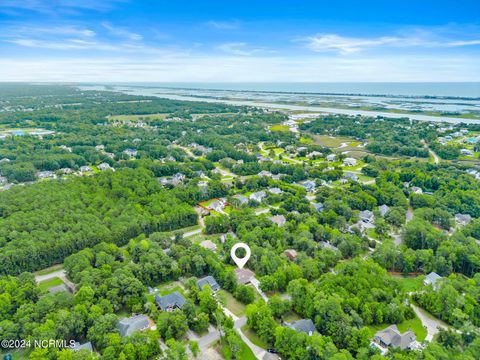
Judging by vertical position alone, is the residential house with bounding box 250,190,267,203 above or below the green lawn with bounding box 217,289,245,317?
above

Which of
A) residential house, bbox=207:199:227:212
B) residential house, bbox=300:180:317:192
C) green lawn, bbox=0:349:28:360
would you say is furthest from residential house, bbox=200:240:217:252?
residential house, bbox=300:180:317:192

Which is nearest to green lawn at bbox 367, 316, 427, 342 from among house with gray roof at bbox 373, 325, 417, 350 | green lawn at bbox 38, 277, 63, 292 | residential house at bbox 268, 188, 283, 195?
house with gray roof at bbox 373, 325, 417, 350

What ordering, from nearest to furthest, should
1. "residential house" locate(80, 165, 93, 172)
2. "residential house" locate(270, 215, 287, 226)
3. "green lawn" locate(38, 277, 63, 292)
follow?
"green lawn" locate(38, 277, 63, 292)
"residential house" locate(270, 215, 287, 226)
"residential house" locate(80, 165, 93, 172)

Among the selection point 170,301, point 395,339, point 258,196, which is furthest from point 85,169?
point 395,339

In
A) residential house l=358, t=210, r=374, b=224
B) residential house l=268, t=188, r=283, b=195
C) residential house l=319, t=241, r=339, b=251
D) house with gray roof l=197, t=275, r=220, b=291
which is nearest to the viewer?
house with gray roof l=197, t=275, r=220, b=291

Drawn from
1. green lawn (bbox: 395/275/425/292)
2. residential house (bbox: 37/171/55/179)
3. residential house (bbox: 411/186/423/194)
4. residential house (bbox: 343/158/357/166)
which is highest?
residential house (bbox: 343/158/357/166)

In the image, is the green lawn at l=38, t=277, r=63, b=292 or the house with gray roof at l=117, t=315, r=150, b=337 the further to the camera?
the green lawn at l=38, t=277, r=63, b=292

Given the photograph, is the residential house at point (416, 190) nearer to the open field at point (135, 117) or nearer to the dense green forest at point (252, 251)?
the dense green forest at point (252, 251)

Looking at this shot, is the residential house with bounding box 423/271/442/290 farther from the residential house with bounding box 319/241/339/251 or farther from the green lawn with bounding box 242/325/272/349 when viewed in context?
the green lawn with bounding box 242/325/272/349
